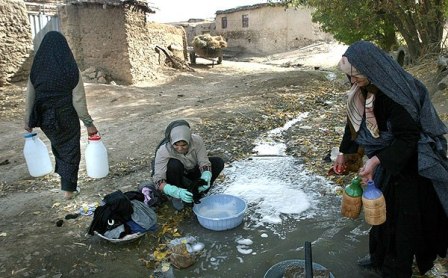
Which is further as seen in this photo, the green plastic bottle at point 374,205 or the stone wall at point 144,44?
the stone wall at point 144,44

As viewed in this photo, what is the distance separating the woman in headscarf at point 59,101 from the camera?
3.34 m

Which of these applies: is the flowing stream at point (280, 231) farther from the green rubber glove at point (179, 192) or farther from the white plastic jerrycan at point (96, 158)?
the white plastic jerrycan at point (96, 158)

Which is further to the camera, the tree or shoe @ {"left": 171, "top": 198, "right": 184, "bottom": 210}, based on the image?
the tree

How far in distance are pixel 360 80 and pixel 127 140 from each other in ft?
15.3

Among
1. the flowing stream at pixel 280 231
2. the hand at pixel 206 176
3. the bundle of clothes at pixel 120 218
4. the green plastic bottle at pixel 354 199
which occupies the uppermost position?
the green plastic bottle at pixel 354 199

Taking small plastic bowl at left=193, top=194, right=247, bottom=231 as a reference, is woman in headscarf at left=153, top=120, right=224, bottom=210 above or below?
above

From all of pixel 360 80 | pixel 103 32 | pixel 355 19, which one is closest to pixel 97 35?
pixel 103 32

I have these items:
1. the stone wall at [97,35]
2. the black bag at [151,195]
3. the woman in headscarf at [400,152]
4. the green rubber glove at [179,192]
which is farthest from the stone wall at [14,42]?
the woman in headscarf at [400,152]

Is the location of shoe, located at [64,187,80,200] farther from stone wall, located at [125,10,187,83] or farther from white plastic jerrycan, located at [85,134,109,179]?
stone wall, located at [125,10,187,83]

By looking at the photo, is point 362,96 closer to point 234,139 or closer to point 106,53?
point 234,139

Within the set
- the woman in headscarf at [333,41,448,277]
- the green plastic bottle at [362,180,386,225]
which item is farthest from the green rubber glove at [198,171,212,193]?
the green plastic bottle at [362,180,386,225]

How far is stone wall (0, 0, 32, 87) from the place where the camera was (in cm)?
→ 902

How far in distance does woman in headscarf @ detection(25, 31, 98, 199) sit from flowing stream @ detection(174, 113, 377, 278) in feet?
4.75

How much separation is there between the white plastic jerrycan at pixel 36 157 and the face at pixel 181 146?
2.07 m
